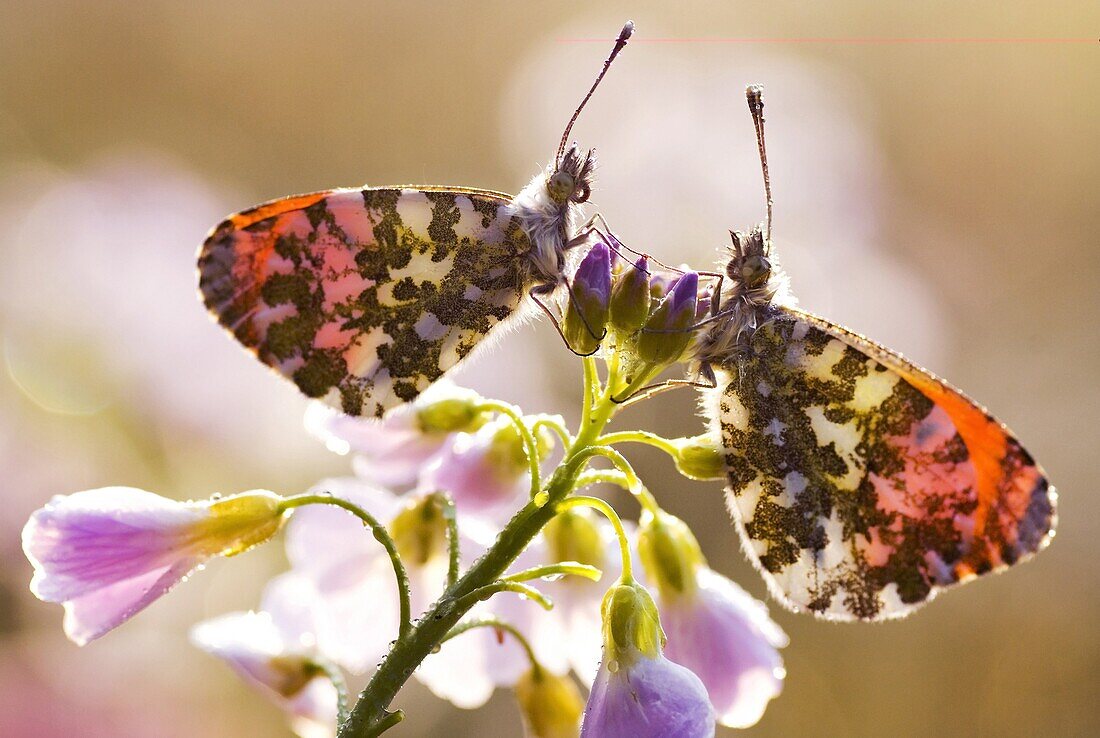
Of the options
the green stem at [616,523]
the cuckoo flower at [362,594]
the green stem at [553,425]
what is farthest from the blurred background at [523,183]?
the green stem at [616,523]

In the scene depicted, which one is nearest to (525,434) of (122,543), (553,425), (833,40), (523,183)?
(553,425)

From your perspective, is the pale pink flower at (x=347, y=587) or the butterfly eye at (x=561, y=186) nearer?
the butterfly eye at (x=561, y=186)

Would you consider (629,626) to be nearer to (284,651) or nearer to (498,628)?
(498,628)

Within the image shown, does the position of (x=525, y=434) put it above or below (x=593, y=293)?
below

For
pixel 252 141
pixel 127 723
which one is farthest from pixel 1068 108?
pixel 127 723

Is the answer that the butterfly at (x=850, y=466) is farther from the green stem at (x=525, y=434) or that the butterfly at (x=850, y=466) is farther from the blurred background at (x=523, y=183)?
the blurred background at (x=523, y=183)

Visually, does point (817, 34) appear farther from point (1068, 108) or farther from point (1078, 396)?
point (1078, 396)

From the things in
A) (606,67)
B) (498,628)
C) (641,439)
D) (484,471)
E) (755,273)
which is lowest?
(498,628)
